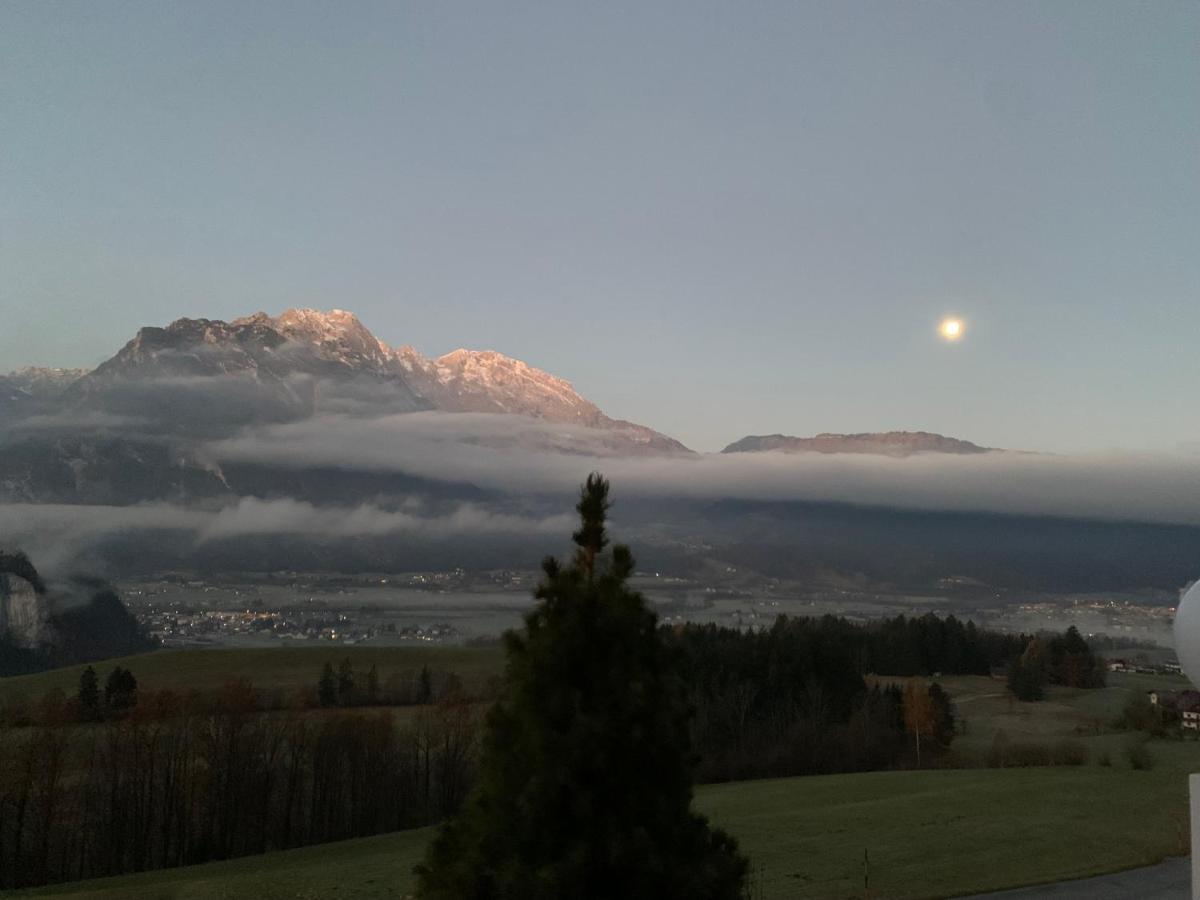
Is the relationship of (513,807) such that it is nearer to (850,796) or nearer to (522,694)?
(522,694)

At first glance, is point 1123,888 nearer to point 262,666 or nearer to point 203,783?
point 203,783

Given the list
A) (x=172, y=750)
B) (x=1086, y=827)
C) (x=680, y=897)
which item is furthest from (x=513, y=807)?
(x=172, y=750)

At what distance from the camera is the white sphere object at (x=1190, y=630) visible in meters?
8.59

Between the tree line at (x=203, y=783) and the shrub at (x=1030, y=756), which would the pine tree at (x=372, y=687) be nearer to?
the tree line at (x=203, y=783)

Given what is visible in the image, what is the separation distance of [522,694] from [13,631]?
21667 cm

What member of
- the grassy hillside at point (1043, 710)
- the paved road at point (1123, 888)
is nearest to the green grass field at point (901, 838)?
the paved road at point (1123, 888)

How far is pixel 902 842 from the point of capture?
30.6m

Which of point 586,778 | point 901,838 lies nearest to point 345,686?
point 901,838

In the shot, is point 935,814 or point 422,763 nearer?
point 935,814

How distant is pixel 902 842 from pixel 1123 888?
7.97 m

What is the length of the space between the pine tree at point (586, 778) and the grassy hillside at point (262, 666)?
87291 millimetres

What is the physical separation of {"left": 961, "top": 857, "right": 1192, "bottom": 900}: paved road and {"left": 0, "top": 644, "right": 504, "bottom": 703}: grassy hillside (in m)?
70.9

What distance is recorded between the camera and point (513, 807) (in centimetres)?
581

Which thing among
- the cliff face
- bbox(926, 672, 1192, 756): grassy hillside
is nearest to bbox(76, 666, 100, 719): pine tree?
bbox(926, 672, 1192, 756): grassy hillside
